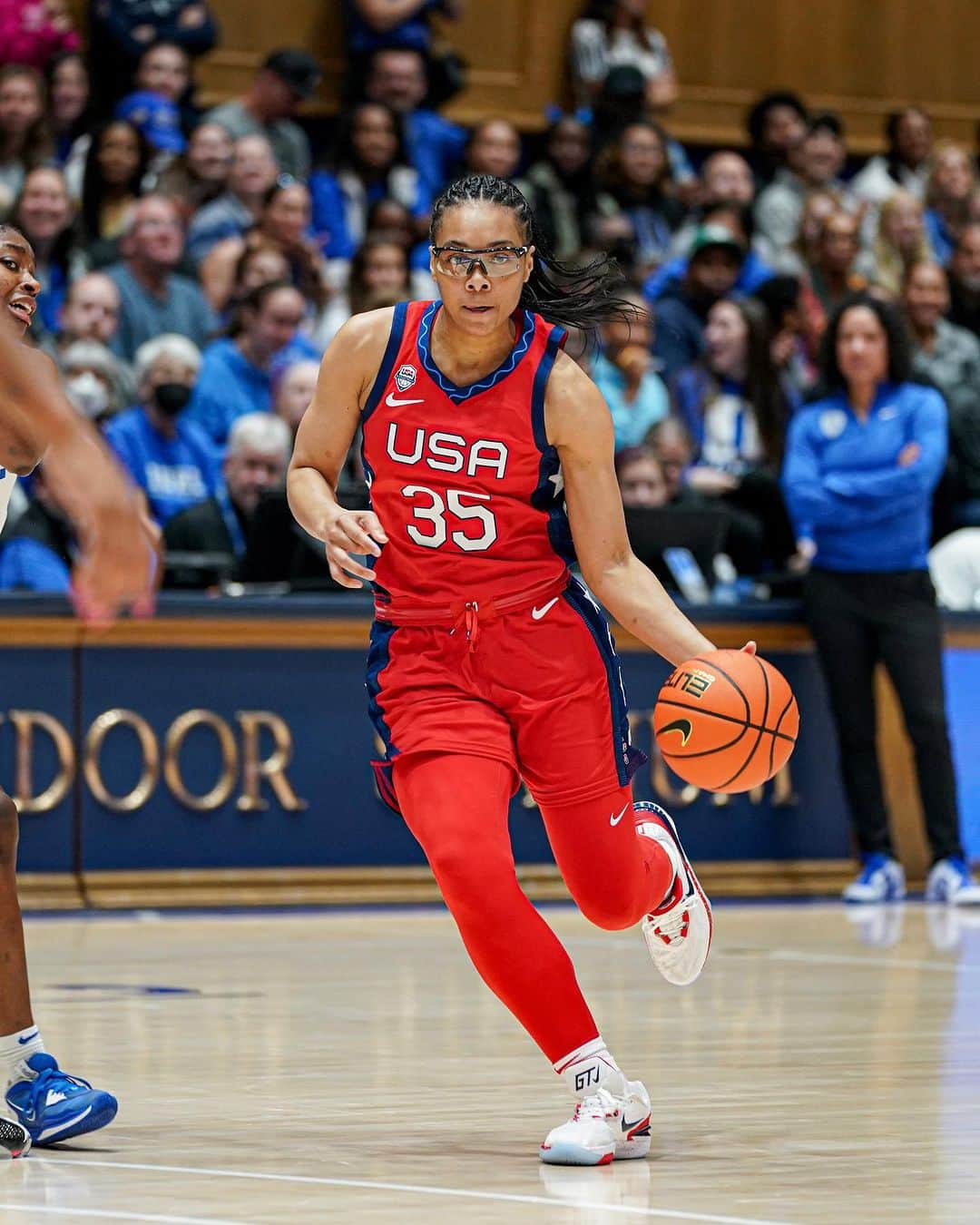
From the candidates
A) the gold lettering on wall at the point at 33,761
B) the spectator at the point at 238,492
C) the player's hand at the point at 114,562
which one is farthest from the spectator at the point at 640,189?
the player's hand at the point at 114,562

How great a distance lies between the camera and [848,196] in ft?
56.2

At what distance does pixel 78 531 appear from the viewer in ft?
13.4

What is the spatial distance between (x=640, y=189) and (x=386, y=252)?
324cm

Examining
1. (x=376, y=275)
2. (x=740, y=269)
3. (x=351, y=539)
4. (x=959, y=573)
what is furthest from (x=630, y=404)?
(x=351, y=539)

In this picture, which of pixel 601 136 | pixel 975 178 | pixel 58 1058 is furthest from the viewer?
pixel 975 178

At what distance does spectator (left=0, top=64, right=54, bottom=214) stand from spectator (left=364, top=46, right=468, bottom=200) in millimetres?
2677

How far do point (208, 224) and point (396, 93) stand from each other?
6.70ft

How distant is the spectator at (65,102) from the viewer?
13.5 meters

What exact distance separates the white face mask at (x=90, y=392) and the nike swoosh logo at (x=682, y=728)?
6550 millimetres

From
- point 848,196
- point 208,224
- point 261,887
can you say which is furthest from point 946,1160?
point 848,196

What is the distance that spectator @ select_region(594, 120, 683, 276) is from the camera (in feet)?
50.8

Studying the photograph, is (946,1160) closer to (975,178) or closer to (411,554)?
(411,554)

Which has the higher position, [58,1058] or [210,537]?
[210,537]

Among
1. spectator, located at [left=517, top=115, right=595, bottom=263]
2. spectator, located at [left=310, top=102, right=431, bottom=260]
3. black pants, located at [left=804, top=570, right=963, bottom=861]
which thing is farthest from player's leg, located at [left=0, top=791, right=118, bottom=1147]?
spectator, located at [left=517, top=115, right=595, bottom=263]
